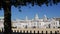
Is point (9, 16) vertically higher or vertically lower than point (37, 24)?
higher

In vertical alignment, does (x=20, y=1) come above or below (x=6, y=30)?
above

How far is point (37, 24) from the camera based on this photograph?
1565 inches

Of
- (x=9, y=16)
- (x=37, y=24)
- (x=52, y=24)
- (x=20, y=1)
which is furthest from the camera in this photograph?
(x=37, y=24)

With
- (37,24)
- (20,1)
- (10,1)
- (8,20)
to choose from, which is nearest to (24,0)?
(20,1)

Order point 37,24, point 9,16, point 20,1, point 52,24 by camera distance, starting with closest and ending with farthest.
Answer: point 20,1 < point 9,16 < point 52,24 < point 37,24

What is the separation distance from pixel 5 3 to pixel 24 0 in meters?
0.75

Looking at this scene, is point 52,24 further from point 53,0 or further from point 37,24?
point 53,0

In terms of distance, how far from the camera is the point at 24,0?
19.3 feet

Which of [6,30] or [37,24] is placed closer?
[6,30]

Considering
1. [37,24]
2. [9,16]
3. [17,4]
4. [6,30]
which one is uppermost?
[17,4]

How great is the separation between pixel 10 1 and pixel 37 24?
3377 centimetres

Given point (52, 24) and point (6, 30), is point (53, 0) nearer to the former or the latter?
point (6, 30)

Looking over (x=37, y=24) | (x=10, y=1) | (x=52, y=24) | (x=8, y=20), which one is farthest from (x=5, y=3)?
(x=37, y=24)

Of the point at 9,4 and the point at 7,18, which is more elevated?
the point at 9,4
